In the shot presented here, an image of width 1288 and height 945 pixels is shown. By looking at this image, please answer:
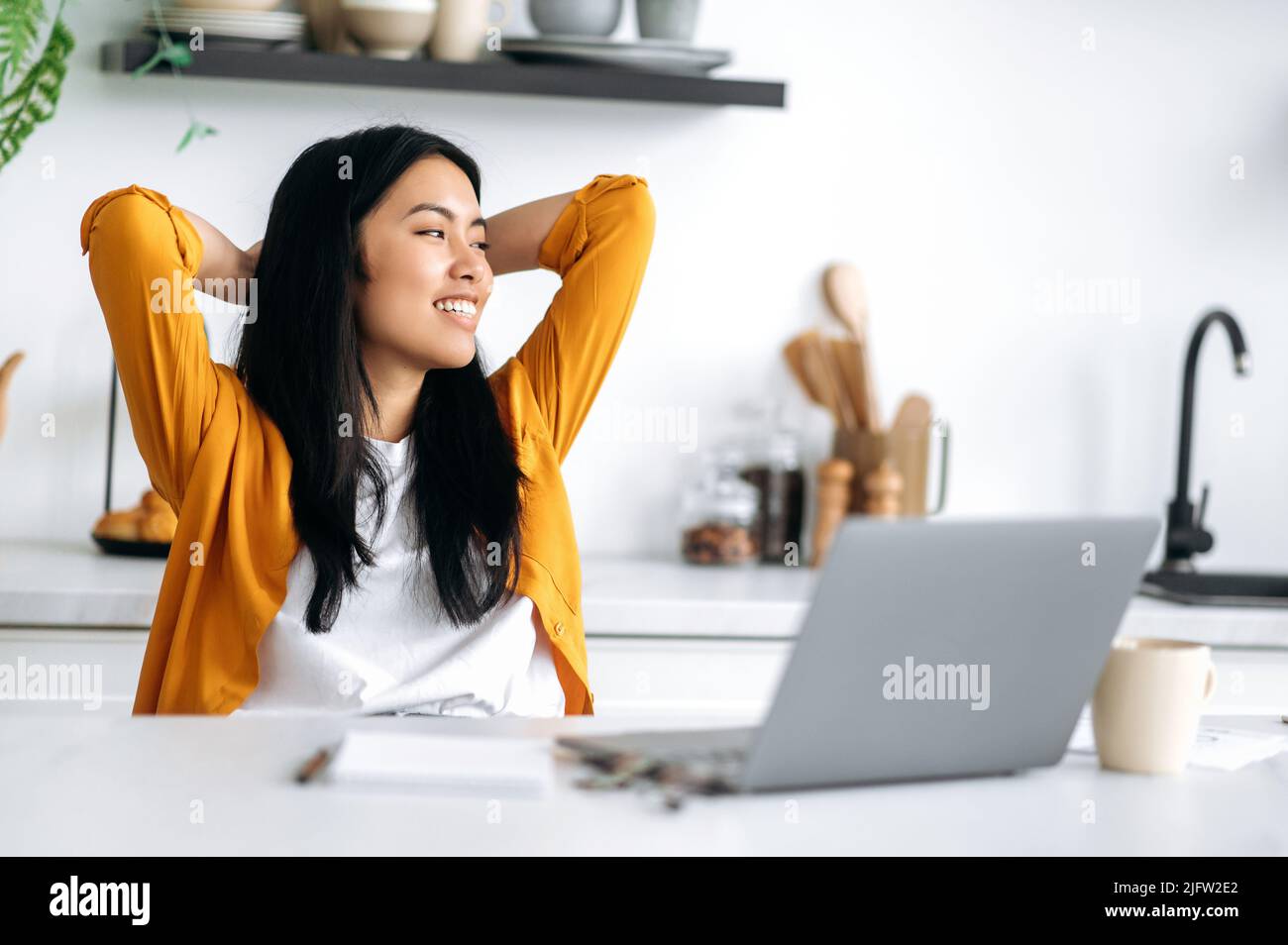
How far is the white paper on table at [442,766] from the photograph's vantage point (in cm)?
86

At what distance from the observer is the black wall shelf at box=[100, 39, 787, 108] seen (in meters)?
2.31

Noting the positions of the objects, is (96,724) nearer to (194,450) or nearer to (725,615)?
(194,450)

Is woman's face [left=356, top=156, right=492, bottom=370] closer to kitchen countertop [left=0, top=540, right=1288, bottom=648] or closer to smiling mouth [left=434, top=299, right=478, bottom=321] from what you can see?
smiling mouth [left=434, top=299, right=478, bottom=321]

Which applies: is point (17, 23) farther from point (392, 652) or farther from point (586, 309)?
point (392, 652)

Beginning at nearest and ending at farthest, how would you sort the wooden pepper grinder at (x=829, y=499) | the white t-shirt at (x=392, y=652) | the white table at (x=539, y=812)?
the white table at (x=539, y=812) < the white t-shirt at (x=392, y=652) < the wooden pepper grinder at (x=829, y=499)

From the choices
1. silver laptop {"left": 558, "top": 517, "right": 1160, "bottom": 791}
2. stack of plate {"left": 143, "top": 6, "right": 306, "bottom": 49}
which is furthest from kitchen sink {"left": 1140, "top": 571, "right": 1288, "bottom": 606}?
stack of plate {"left": 143, "top": 6, "right": 306, "bottom": 49}

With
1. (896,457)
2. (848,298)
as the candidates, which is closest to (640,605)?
(896,457)

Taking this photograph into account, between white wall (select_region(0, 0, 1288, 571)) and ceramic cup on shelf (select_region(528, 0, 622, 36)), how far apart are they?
197mm

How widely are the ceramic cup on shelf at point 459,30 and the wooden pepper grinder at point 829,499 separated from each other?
945 millimetres

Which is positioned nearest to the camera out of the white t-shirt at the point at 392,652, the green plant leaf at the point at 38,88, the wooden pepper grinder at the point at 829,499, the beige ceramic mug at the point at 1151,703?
the beige ceramic mug at the point at 1151,703

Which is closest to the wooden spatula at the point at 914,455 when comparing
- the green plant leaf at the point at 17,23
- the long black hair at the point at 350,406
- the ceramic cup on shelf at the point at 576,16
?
the ceramic cup on shelf at the point at 576,16

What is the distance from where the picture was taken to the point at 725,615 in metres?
2.16

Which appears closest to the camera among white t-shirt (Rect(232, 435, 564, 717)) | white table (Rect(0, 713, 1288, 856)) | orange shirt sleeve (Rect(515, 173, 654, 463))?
white table (Rect(0, 713, 1288, 856))

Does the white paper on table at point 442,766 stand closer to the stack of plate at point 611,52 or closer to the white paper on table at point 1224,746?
the white paper on table at point 1224,746
